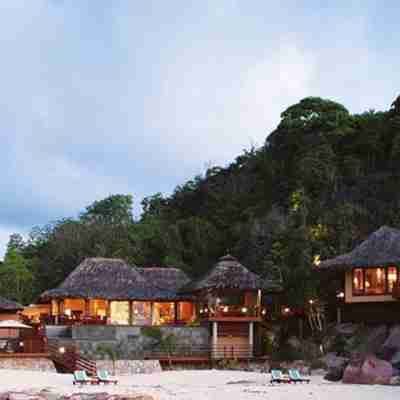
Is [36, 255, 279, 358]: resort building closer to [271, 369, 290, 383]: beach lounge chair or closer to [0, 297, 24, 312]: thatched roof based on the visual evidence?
[0, 297, 24, 312]: thatched roof

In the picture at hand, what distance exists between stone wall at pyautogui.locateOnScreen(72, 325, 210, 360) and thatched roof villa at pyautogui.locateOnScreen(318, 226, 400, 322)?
8230mm

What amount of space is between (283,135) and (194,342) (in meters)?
26.9

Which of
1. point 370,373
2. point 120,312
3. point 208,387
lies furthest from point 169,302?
point 370,373

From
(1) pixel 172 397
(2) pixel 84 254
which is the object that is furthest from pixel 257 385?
(2) pixel 84 254

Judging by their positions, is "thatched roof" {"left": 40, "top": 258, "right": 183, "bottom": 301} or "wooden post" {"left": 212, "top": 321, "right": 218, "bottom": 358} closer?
"wooden post" {"left": 212, "top": 321, "right": 218, "bottom": 358}

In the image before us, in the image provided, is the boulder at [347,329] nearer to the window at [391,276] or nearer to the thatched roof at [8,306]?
the window at [391,276]

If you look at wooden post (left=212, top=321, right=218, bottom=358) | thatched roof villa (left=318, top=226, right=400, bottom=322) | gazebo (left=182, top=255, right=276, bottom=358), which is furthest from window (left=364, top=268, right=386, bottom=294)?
wooden post (left=212, top=321, right=218, bottom=358)

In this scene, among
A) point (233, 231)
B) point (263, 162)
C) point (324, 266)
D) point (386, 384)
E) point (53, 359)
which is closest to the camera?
point (386, 384)

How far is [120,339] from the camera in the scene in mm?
40250

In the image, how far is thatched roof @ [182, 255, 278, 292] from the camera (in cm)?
4197

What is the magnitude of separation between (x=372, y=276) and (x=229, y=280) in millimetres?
7635

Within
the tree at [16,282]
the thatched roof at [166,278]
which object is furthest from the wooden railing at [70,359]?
the tree at [16,282]

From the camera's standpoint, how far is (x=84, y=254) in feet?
203

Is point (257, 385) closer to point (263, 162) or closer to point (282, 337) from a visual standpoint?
point (282, 337)
